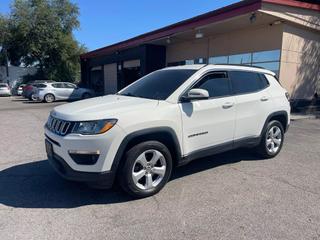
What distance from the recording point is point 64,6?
130 feet

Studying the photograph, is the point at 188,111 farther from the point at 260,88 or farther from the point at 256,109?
the point at 260,88

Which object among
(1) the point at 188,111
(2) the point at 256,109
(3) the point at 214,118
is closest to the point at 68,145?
(1) the point at 188,111

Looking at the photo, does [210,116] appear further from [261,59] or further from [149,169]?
[261,59]

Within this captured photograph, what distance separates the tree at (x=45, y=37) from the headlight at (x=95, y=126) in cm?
3755

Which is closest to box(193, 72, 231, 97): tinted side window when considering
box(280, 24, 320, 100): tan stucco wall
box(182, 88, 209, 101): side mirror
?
box(182, 88, 209, 101): side mirror

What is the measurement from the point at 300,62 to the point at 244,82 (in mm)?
10315

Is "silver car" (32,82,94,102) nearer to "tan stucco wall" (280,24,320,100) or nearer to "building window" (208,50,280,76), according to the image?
"building window" (208,50,280,76)

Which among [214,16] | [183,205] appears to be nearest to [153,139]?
[183,205]

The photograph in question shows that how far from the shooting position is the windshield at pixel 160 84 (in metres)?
4.46

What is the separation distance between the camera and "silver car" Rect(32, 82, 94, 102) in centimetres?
2109

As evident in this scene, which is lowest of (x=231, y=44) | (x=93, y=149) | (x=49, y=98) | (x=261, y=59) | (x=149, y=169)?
(x=49, y=98)

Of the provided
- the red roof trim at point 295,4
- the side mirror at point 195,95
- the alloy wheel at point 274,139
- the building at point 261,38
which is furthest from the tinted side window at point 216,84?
the red roof trim at point 295,4

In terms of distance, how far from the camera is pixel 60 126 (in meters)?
3.84

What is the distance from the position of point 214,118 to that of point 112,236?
2.41m
